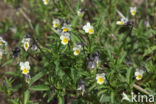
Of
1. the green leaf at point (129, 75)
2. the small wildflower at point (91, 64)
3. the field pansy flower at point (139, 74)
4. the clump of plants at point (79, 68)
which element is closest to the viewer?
the small wildflower at point (91, 64)

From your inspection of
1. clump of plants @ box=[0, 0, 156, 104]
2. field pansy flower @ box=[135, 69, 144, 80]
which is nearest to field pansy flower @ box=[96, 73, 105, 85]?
clump of plants @ box=[0, 0, 156, 104]

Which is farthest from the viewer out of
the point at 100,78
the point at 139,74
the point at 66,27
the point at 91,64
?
the point at 139,74

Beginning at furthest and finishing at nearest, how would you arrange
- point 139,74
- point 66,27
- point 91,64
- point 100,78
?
point 139,74 → point 66,27 → point 100,78 → point 91,64

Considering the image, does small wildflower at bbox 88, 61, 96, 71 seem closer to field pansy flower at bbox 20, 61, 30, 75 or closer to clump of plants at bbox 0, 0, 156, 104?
clump of plants at bbox 0, 0, 156, 104

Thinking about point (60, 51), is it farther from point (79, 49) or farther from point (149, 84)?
point (149, 84)

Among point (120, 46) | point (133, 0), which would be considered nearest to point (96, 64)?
point (120, 46)

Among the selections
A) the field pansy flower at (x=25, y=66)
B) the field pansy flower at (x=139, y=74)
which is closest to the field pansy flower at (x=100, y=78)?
the field pansy flower at (x=139, y=74)

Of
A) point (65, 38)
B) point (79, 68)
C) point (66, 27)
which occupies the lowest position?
point (79, 68)

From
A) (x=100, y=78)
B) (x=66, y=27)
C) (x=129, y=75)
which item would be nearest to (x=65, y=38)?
(x=66, y=27)

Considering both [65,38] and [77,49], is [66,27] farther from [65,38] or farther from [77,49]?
[77,49]

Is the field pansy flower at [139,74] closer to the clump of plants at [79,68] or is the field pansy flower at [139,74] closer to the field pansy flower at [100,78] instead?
the clump of plants at [79,68]

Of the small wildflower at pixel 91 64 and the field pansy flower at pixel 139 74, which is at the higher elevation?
the small wildflower at pixel 91 64
